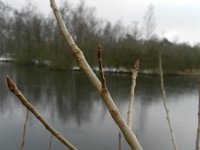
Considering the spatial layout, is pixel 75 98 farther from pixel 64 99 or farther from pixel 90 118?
pixel 90 118

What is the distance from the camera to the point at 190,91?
12.2 meters

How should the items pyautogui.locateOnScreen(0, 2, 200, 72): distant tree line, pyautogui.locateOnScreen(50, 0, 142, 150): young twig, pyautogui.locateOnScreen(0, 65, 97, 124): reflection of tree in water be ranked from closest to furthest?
1. pyautogui.locateOnScreen(50, 0, 142, 150): young twig
2. pyautogui.locateOnScreen(0, 65, 97, 124): reflection of tree in water
3. pyautogui.locateOnScreen(0, 2, 200, 72): distant tree line

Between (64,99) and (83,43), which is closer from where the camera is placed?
(64,99)

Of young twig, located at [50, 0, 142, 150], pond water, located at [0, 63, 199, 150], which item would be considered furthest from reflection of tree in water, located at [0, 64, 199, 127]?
young twig, located at [50, 0, 142, 150]

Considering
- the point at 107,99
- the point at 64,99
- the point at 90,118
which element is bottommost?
the point at 90,118

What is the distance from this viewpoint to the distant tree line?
1920cm

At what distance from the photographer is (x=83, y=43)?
67.4 ft

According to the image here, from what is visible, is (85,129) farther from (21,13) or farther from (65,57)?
(21,13)

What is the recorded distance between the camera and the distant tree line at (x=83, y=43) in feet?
63.0

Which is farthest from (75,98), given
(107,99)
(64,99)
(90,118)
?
(107,99)

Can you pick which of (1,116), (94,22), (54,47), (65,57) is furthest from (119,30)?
(1,116)

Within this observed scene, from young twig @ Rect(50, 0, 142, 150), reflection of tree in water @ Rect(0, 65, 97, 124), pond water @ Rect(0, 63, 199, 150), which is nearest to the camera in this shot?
young twig @ Rect(50, 0, 142, 150)

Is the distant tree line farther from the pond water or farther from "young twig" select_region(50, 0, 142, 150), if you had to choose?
"young twig" select_region(50, 0, 142, 150)

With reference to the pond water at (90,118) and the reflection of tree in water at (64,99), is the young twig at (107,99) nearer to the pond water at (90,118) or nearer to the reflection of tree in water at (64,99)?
the pond water at (90,118)
